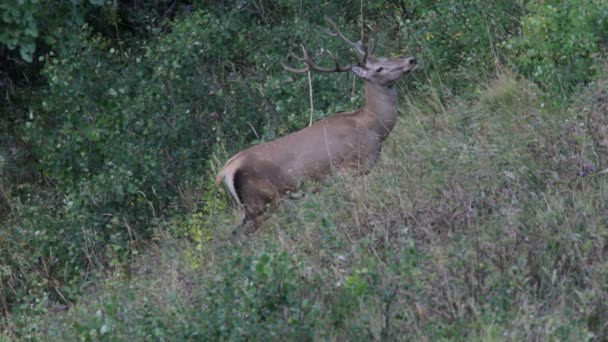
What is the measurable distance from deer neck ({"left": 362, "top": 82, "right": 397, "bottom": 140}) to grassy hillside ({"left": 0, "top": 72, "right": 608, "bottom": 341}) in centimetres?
125

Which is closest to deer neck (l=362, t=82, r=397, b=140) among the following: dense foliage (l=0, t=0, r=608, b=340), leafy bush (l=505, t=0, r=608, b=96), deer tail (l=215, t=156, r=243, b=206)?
dense foliage (l=0, t=0, r=608, b=340)

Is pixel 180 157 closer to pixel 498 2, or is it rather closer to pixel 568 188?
pixel 498 2

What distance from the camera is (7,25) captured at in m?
9.75

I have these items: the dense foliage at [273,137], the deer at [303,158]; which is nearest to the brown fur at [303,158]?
the deer at [303,158]

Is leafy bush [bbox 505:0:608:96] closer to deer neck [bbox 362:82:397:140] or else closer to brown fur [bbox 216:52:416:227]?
brown fur [bbox 216:52:416:227]

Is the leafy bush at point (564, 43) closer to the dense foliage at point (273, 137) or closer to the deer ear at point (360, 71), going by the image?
the dense foliage at point (273, 137)

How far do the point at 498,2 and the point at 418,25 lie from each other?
0.86 m

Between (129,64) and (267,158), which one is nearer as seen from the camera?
(267,158)

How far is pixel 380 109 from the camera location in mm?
9047

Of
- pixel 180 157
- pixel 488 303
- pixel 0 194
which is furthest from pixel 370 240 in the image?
pixel 0 194

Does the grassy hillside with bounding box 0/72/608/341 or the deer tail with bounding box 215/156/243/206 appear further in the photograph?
the deer tail with bounding box 215/156/243/206

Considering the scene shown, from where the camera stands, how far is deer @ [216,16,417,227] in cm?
842

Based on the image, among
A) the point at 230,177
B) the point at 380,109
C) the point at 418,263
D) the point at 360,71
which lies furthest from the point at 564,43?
the point at 418,263

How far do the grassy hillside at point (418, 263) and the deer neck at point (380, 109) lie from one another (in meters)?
1.25
